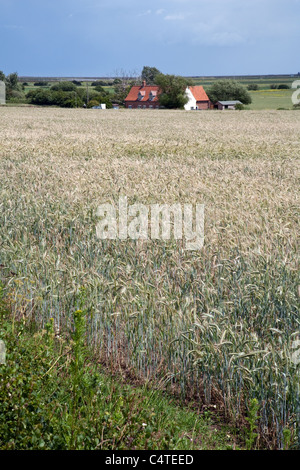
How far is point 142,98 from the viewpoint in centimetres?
9038

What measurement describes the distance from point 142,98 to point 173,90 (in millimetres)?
16039

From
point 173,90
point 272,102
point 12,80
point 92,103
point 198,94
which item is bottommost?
point 92,103

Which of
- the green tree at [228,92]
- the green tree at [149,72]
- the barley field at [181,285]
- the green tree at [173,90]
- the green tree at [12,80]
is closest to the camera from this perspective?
the barley field at [181,285]

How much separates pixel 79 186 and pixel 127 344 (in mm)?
4999

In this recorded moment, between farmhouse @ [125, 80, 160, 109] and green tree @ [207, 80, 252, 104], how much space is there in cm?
976

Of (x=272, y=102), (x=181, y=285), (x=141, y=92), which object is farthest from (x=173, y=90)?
(x=181, y=285)

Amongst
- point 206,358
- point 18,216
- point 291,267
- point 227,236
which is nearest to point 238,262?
point 291,267

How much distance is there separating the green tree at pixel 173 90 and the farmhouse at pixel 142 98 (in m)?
12.4

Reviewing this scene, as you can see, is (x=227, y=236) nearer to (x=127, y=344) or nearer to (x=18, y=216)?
(x=127, y=344)

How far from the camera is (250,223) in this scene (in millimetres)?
6082

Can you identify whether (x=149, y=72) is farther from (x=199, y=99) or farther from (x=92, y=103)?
(x=92, y=103)

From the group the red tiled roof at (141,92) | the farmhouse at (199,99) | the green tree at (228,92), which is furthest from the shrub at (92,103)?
the green tree at (228,92)

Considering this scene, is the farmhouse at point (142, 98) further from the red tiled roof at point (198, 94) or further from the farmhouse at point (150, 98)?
the red tiled roof at point (198, 94)

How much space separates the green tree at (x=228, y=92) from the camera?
82.4 metres
